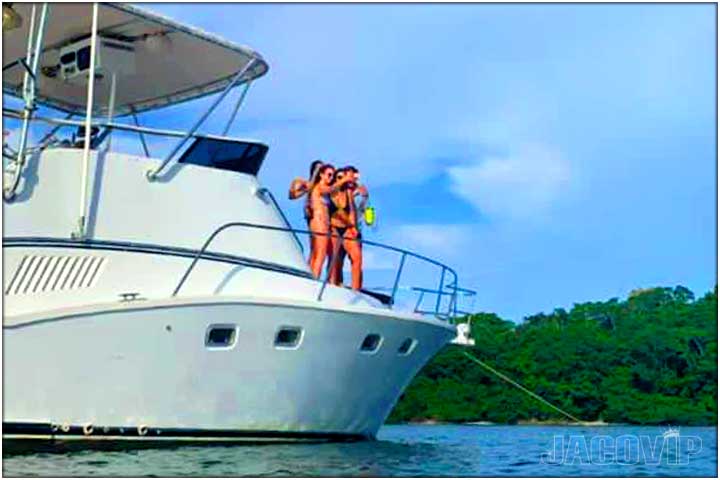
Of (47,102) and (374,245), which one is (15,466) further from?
(47,102)

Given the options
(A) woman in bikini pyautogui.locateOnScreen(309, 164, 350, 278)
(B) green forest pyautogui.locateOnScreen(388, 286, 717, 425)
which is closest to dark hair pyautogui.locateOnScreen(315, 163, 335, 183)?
(A) woman in bikini pyautogui.locateOnScreen(309, 164, 350, 278)

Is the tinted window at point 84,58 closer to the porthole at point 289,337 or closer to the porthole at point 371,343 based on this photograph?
the porthole at point 289,337

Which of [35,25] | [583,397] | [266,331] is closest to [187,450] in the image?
[266,331]

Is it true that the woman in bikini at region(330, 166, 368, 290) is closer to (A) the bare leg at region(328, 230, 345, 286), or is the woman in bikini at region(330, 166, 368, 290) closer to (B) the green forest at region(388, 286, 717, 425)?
(A) the bare leg at region(328, 230, 345, 286)

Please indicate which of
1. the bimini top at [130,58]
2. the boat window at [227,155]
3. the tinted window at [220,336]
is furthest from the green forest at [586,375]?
the tinted window at [220,336]

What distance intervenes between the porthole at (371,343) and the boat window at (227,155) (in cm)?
237

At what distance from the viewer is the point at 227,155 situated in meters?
12.7

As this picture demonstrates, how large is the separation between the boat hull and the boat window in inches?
82.9

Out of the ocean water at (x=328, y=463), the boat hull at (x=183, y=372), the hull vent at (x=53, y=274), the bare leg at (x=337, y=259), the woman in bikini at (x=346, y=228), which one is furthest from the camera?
the woman in bikini at (x=346, y=228)

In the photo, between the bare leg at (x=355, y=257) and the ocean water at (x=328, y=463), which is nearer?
the ocean water at (x=328, y=463)

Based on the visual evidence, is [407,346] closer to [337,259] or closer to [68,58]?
[337,259]

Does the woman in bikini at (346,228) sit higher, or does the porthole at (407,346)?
the woman in bikini at (346,228)

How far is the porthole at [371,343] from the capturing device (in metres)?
12.1

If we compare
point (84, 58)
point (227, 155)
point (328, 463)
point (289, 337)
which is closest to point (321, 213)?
point (227, 155)
